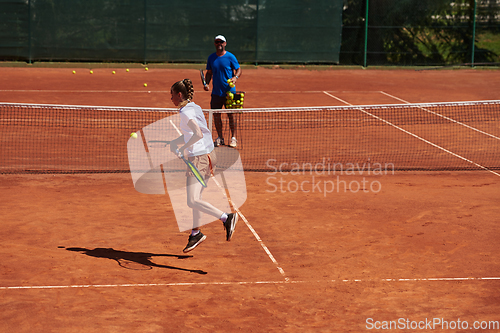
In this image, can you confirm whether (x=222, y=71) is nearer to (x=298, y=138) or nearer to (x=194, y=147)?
(x=298, y=138)

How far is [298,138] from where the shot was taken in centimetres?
1349

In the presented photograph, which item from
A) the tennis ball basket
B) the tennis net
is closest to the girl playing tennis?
the tennis net

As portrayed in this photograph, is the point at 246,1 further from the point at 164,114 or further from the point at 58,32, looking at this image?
the point at 164,114

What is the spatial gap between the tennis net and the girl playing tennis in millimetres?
4144

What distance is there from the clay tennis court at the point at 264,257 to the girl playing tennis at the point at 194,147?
0.43 m

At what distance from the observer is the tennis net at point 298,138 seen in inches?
437

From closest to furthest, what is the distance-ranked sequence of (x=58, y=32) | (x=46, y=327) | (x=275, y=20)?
(x=46, y=327)
(x=58, y=32)
(x=275, y=20)

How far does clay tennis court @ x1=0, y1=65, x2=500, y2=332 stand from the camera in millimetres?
5324

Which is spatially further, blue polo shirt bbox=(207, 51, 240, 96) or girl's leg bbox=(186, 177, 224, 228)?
blue polo shirt bbox=(207, 51, 240, 96)

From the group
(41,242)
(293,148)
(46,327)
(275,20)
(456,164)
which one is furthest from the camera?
(275,20)

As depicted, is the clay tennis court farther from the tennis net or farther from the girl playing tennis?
the tennis net

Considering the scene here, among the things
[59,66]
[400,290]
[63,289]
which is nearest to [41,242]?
[63,289]

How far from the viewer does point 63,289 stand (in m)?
5.74

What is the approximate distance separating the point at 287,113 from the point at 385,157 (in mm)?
4818
